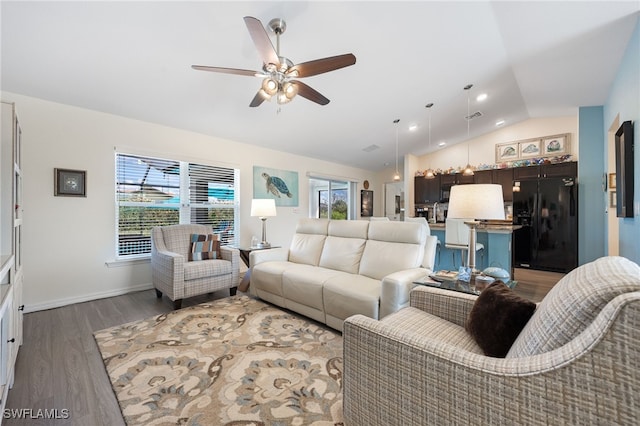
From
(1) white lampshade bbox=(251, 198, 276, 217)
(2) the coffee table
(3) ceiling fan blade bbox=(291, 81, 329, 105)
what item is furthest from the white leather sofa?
(3) ceiling fan blade bbox=(291, 81, 329, 105)

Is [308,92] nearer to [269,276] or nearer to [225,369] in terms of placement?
[269,276]

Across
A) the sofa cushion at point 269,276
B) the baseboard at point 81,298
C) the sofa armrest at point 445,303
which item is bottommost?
the baseboard at point 81,298

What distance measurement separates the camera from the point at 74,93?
9.75 ft

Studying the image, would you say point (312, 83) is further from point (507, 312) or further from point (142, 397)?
point (142, 397)

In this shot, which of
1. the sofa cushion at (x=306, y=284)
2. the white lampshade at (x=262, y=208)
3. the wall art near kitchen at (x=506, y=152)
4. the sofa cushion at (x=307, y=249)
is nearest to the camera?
the sofa cushion at (x=306, y=284)

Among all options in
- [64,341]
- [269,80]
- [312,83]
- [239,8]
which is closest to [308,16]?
[239,8]

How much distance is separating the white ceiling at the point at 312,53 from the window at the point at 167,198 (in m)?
0.67

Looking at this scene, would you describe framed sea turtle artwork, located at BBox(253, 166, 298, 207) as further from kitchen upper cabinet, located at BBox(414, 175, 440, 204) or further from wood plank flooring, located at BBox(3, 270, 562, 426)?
kitchen upper cabinet, located at BBox(414, 175, 440, 204)

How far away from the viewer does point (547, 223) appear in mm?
5086

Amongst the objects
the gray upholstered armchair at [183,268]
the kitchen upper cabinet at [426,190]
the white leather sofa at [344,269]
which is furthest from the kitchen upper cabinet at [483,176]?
the gray upholstered armchair at [183,268]

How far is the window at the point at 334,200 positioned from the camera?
289 inches

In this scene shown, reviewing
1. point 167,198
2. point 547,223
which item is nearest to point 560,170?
point 547,223

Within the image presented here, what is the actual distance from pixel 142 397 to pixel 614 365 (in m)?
2.16

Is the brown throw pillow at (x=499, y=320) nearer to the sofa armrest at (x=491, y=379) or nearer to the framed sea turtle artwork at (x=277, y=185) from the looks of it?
the sofa armrest at (x=491, y=379)
